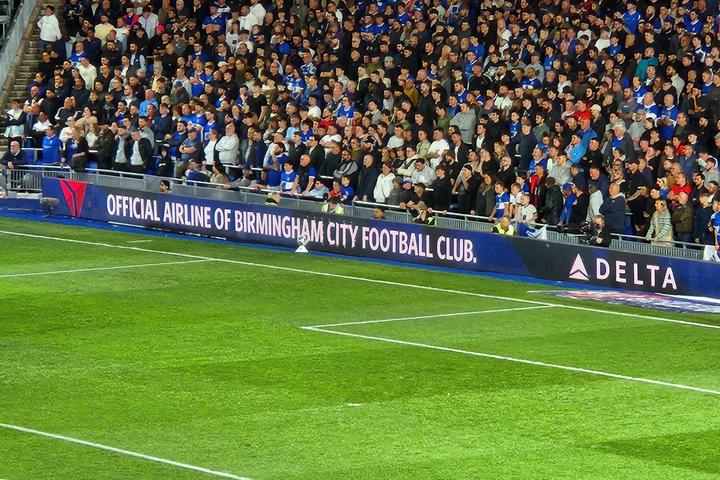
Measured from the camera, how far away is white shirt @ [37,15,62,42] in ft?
149

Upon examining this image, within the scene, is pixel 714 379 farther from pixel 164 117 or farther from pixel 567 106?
pixel 164 117

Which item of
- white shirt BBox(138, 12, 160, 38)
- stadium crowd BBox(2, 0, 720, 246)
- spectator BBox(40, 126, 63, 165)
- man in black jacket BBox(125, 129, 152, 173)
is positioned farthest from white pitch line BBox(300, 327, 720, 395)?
white shirt BBox(138, 12, 160, 38)

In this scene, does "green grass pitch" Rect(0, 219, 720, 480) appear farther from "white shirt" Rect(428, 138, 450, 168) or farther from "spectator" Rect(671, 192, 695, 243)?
"white shirt" Rect(428, 138, 450, 168)

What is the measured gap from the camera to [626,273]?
28.2 metres

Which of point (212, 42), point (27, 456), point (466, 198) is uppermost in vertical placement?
point (212, 42)

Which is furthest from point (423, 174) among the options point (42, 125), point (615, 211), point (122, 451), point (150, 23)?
point (122, 451)

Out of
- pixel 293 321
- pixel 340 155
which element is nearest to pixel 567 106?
pixel 340 155

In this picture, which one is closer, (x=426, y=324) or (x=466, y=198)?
(x=426, y=324)

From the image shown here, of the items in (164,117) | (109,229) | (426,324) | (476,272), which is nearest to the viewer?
(426,324)

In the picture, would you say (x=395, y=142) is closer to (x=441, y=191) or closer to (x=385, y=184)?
(x=385, y=184)

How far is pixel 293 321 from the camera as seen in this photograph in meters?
25.0

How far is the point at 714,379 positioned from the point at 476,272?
33.9 ft

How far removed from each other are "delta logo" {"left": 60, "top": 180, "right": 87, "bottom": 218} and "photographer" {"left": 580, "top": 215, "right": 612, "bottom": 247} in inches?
542

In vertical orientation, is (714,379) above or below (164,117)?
below
